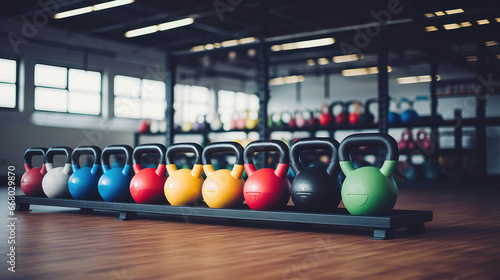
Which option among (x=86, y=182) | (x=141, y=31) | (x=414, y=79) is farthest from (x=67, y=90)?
(x=414, y=79)

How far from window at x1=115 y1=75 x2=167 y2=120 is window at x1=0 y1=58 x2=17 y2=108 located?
2.54 meters

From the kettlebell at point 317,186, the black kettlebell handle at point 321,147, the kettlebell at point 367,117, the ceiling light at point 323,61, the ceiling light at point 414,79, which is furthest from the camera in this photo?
the ceiling light at point 414,79

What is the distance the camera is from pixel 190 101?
14.7 meters

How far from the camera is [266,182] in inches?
121

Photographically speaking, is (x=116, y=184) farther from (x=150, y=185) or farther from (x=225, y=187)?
(x=225, y=187)

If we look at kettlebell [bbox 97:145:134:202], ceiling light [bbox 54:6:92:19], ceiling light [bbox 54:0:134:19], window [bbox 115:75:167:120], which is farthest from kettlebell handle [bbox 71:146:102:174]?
window [bbox 115:75:167:120]

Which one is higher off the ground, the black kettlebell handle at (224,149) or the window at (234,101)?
the window at (234,101)

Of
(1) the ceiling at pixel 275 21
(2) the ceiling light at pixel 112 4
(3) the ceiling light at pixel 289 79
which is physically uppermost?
(1) the ceiling at pixel 275 21

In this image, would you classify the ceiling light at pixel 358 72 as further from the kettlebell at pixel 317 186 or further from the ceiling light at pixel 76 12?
the kettlebell at pixel 317 186

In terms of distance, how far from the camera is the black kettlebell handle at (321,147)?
299 cm

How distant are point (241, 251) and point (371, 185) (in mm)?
881

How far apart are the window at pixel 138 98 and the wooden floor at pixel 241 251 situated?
31.0 feet

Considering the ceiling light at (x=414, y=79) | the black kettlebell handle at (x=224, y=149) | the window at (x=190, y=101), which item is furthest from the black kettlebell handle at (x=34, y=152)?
the ceiling light at (x=414, y=79)

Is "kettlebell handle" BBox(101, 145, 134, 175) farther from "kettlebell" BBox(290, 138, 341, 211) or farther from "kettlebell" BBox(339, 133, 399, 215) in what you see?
"kettlebell" BBox(339, 133, 399, 215)
